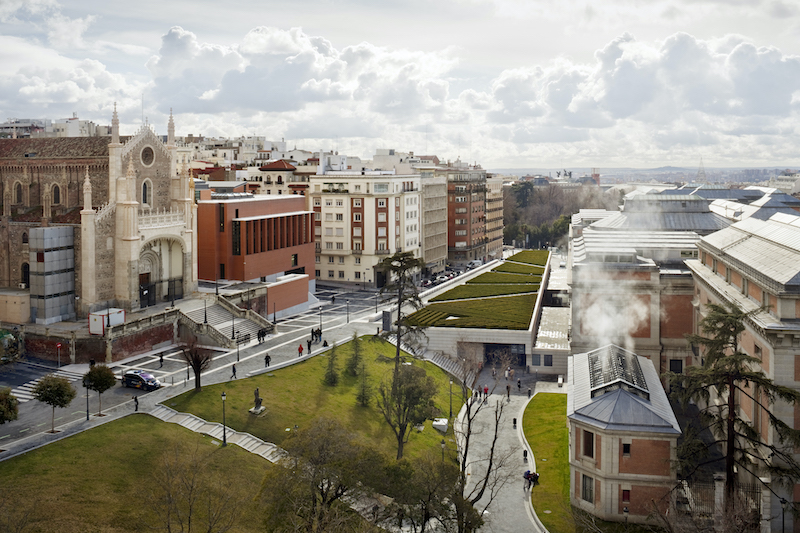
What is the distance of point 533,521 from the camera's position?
39844mm

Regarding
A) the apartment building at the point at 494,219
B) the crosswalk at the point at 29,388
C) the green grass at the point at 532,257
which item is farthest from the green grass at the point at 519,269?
the crosswalk at the point at 29,388

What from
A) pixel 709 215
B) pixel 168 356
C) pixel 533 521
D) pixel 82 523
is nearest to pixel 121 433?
pixel 82 523

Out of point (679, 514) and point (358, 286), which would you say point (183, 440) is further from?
point (358, 286)

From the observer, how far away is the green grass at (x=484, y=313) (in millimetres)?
69375

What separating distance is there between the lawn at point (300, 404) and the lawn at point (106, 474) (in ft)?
10.8

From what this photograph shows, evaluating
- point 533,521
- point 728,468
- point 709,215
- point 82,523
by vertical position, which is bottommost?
point 533,521

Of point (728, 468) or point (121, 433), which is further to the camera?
point (121, 433)

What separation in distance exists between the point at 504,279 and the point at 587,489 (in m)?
62.3

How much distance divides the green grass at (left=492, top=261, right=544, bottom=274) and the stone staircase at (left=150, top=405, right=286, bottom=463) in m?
67.5

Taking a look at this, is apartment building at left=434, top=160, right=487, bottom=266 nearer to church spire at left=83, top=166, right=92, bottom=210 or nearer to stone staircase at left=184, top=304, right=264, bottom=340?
stone staircase at left=184, top=304, right=264, bottom=340

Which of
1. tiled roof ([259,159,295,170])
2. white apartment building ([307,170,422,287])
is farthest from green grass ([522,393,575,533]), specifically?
tiled roof ([259,159,295,170])

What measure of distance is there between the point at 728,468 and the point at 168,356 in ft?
135

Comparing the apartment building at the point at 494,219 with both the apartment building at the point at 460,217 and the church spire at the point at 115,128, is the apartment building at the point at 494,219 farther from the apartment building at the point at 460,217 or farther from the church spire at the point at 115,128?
the church spire at the point at 115,128

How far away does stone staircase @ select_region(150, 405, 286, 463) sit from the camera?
4291 centimetres
